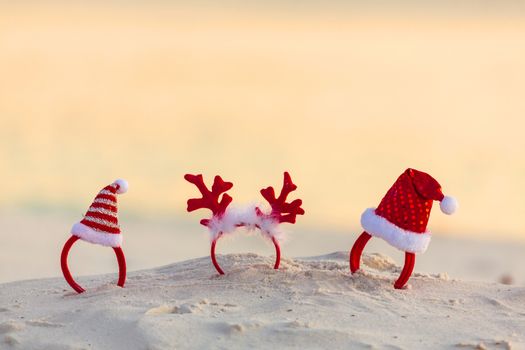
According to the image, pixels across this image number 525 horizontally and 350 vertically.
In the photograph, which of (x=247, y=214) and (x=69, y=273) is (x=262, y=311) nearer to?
(x=247, y=214)

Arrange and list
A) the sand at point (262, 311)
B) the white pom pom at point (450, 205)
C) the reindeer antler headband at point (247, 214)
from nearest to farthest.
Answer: the sand at point (262, 311), the white pom pom at point (450, 205), the reindeer antler headband at point (247, 214)

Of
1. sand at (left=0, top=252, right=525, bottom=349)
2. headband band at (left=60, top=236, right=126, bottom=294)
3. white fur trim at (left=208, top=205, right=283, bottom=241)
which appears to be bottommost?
sand at (left=0, top=252, right=525, bottom=349)

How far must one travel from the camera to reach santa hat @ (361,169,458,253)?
543 cm

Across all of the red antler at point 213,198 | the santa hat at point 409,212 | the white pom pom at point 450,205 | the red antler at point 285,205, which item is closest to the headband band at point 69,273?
the red antler at point 213,198

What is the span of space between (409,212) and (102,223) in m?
1.57

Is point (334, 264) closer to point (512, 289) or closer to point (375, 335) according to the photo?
point (512, 289)

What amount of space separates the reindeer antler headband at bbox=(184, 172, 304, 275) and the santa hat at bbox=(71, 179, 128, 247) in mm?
426

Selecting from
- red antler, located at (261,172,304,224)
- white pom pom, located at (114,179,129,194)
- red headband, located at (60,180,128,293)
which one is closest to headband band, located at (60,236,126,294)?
red headband, located at (60,180,128,293)

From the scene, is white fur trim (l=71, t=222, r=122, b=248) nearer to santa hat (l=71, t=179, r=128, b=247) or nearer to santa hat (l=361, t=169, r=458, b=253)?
santa hat (l=71, t=179, r=128, b=247)

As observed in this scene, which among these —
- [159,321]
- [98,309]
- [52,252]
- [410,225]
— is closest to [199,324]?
[159,321]

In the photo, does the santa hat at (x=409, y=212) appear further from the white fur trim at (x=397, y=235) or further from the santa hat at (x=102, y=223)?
the santa hat at (x=102, y=223)

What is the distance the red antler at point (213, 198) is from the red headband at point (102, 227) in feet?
1.26

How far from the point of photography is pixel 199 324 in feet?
14.9

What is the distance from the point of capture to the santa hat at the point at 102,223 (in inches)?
213
